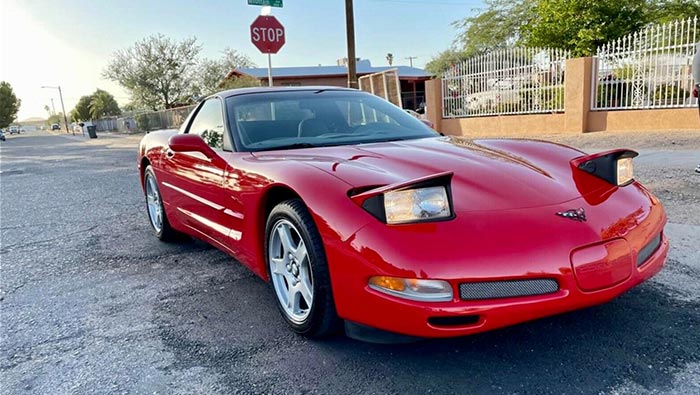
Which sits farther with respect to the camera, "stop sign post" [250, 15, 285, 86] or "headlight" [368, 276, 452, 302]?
"stop sign post" [250, 15, 285, 86]

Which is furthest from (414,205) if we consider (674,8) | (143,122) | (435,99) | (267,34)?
(143,122)

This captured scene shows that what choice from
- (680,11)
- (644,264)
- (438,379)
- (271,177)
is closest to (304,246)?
(271,177)

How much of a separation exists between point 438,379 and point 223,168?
5.79ft

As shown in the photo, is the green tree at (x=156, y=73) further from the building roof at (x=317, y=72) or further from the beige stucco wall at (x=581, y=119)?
the beige stucco wall at (x=581, y=119)

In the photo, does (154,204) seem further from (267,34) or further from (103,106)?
(103,106)

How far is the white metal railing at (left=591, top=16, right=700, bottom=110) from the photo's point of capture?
9672 millimetres

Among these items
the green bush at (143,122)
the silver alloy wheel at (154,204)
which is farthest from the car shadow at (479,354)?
the green bush at (143,122)

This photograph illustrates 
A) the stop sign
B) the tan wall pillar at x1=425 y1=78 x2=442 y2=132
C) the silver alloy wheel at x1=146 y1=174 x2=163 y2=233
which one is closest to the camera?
the silver alloy wheel at x1=146 y1=174 x2=163 y2=233

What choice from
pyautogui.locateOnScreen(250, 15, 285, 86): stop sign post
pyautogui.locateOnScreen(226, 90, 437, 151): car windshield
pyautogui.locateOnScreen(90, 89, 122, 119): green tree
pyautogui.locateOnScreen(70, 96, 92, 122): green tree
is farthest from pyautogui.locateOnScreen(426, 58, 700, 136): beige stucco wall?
pyautogui.locateOnScreen(70, 96, 92, 122): green tree

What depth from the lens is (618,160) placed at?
2355mm

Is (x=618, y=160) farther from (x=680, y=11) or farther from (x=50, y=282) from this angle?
(x=680, y=11)

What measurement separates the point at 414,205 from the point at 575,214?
0.68 metres

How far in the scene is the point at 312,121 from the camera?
325 centimetres

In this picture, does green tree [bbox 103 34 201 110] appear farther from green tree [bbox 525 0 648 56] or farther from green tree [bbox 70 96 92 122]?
green tree [bbox 70 96 92 122]
